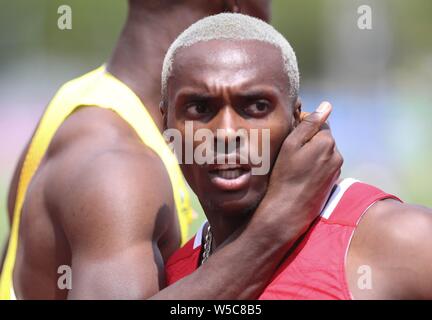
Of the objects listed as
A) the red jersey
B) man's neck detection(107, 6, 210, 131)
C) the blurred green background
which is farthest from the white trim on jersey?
the blurred green background

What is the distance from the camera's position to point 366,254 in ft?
6.72

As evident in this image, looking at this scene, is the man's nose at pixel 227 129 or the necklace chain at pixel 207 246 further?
the necklace chain at pixel 207 246

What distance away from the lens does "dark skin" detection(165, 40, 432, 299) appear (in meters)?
2.01

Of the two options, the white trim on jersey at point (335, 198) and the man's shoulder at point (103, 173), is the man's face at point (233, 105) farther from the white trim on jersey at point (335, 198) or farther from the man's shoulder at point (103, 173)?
the man's shoulder at point (103, 173)

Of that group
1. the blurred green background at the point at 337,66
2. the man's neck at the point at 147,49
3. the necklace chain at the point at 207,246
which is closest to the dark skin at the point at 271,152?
the necklace chain at the point at 207,246

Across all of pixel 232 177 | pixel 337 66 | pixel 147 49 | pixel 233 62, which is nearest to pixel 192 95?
pixel 233 62

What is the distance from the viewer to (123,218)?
8.04 feet

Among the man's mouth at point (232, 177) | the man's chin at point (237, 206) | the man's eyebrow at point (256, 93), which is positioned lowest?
the man's chin at point (237, 206)

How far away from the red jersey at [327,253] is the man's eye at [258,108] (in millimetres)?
313

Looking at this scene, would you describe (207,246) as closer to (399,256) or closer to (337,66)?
(399,256)

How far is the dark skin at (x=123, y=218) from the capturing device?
2195 mm

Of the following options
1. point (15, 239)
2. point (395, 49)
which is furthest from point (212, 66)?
point (395, 49)

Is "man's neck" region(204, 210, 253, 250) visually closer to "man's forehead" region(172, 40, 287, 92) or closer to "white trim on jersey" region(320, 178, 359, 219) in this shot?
"white trim on jersey" region(320, 178, 359, 219)

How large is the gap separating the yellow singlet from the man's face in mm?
701
